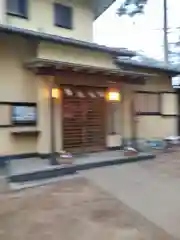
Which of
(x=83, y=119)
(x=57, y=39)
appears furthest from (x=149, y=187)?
(x=57, y=39)

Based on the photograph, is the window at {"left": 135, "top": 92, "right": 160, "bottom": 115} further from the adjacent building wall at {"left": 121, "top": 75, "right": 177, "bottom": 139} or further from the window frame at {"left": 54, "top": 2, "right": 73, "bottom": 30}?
the window frame at {"left": 54, "top": 2, "right": 73, "bottom": 30}

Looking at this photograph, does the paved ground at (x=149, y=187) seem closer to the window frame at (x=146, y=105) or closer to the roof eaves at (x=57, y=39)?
the window frame at (x=146, y=105)

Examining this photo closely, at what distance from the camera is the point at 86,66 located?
406 inches

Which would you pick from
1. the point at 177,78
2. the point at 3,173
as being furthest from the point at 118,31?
the point at 3,173

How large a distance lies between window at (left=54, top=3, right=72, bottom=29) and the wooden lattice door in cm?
276

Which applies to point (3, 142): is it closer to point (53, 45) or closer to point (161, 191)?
point (53, 45)

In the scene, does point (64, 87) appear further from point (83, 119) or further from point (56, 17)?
point (56, 17)

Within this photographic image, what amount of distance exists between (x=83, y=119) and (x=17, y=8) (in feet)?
13.5

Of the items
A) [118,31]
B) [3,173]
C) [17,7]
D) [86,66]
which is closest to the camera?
[3,173]

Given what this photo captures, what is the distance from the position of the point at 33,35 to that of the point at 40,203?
4895 mm

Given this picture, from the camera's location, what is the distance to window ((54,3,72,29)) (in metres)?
12.6

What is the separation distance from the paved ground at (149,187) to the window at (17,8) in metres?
5.67

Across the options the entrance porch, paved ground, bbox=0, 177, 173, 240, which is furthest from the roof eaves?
paved ground, bbox=0, 177, 173, 240

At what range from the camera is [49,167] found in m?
8.83
